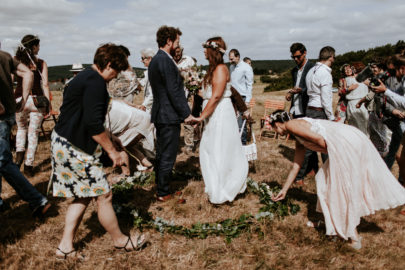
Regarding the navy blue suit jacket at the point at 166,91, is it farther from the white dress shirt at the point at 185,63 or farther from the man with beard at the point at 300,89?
the man with beard at the point at 300,89

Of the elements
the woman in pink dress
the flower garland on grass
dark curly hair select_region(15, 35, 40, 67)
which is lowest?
the flower garland on grass

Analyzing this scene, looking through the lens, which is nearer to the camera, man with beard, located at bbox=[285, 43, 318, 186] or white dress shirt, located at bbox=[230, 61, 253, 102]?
man with beard, located at bbox=[285, 43, 318, 186]

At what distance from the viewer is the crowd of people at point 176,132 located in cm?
299

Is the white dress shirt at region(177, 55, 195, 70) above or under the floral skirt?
above

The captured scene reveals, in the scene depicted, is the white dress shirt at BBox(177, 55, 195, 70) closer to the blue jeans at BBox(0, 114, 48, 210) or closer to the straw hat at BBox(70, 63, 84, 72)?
the blue jeans at BBox(0, 114, 48, 210)

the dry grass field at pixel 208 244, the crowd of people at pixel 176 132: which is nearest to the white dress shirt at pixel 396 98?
the crowd of people at pixel 176 132

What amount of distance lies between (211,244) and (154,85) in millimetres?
2479

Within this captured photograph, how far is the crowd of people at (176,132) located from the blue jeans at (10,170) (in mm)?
13

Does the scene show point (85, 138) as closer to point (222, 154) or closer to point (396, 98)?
point (222, 154)

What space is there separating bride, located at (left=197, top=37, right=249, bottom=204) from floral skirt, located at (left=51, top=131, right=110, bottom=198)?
1888mm

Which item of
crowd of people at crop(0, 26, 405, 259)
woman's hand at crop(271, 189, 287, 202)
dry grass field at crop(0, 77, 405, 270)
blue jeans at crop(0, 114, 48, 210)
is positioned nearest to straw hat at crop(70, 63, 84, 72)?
crowd of people at crop(0, 26, 405, 259)

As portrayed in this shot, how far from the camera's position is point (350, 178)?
355cm

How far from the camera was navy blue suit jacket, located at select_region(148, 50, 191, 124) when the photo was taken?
14.3 ft

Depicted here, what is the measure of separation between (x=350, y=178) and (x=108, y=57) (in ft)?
10.2
